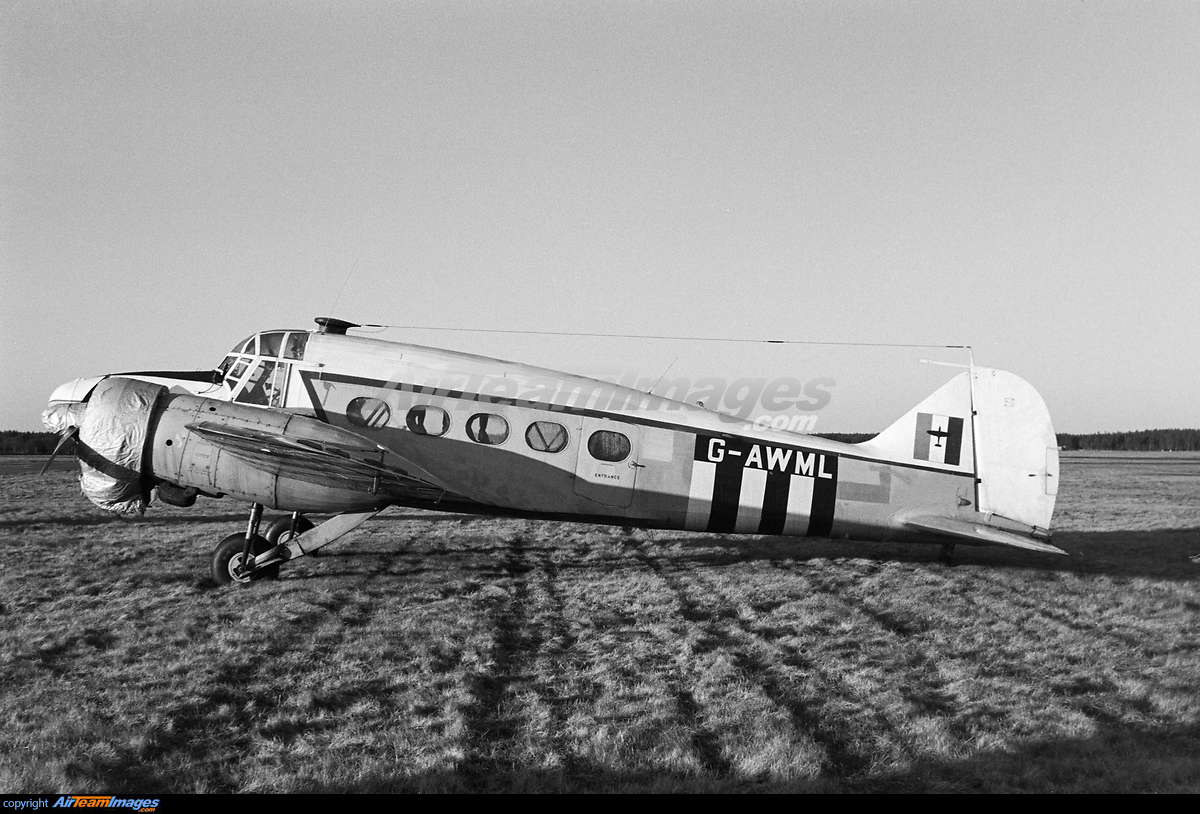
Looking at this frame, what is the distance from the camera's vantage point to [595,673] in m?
5.45

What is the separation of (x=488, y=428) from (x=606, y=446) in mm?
1538

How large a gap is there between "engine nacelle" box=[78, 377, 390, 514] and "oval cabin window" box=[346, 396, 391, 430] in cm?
71

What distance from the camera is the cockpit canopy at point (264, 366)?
8789 millimetres

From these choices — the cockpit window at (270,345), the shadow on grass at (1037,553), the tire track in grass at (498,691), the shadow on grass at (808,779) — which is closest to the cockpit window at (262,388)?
the cockpit window at (270,345)

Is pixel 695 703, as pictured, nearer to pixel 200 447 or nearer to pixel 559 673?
pixel 559 673

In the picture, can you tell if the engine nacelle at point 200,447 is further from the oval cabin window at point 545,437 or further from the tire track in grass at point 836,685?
the tire track in grass at point 836,685

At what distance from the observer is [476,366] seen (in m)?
8.97

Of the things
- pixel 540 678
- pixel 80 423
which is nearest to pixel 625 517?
pixel 540 678

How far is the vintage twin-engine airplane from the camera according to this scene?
8.66 metres

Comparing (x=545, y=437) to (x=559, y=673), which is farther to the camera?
(x=545, y=437)

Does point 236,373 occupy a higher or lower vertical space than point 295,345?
lower

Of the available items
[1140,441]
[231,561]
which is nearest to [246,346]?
[231,561]

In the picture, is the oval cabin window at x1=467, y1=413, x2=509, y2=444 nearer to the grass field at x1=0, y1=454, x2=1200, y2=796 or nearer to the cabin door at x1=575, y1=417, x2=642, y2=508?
the cabin door at x1=575, y1=417, x2=642, y2=508

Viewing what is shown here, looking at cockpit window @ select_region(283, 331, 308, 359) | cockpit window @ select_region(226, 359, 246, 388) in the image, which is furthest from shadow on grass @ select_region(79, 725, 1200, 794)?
cockpit window @ select_region(226, 359, 246, 388)
